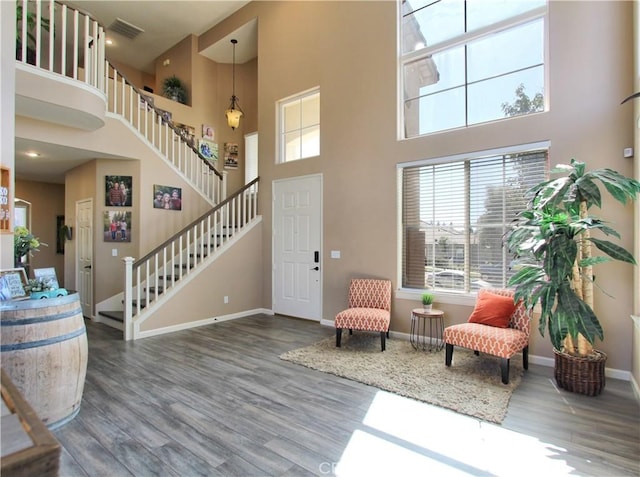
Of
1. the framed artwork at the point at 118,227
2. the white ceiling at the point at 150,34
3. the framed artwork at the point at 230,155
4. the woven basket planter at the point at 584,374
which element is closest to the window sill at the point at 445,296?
the woven basket planter at the point at 584,374

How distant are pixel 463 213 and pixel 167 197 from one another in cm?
497

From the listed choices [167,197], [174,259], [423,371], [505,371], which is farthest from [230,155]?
[505,371]

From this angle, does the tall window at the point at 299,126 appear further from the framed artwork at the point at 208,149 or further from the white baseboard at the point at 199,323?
the white baseboard at the point at 199,323

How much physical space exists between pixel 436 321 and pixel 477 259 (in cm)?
96

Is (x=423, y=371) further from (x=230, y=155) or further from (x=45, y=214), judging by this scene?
(x=45, y=214)

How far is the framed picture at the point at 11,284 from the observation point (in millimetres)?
2426

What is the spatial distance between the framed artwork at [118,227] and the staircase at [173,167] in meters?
0.66

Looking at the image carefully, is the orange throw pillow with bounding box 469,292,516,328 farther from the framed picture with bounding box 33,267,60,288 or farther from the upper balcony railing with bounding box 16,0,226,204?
the upper balcony railing with bounding box 16,0,226,204

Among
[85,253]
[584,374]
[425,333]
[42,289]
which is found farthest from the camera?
[85,253]

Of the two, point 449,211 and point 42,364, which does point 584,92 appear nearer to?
point 449,211

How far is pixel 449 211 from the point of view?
4348 millimetres

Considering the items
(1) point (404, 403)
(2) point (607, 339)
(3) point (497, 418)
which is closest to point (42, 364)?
(1) point (404, 403)

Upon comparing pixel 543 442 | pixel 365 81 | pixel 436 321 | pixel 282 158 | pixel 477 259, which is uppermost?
pixel 365 81

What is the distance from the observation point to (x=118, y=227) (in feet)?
19.0
